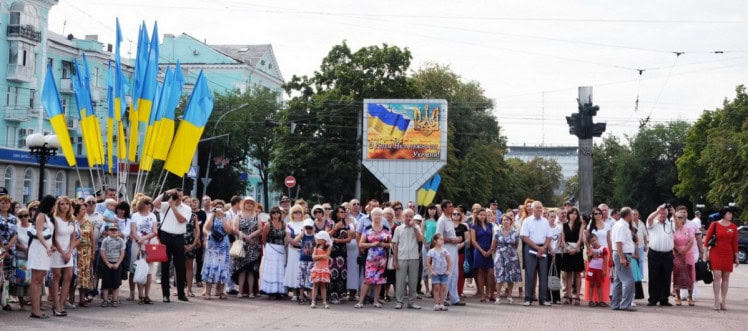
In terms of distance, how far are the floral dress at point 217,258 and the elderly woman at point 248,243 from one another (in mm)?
232

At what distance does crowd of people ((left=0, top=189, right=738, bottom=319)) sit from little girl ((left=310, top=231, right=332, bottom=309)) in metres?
0.02

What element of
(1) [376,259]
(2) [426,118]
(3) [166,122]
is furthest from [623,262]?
(2) [426,118]

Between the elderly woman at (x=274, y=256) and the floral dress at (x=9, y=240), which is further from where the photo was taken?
the elderly woman at (x=274, y=256)

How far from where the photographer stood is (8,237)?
13.7 metres

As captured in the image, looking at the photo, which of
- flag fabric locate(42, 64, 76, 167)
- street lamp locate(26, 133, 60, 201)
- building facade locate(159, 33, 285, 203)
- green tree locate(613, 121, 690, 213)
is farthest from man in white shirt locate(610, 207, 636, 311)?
green tree locate(613, 121, 690, 213)

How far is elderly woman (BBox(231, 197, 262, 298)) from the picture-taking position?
55.8 feet

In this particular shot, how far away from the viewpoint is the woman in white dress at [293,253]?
54.2ft

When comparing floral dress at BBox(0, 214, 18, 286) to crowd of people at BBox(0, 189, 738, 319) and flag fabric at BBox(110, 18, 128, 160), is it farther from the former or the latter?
flag fabric at BBox(110, 18, 128, 160)

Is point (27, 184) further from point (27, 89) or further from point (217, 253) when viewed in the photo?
point (217, 253)

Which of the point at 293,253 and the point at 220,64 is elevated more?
the point at 220,64

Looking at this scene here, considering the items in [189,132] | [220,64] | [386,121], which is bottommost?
[189,132]

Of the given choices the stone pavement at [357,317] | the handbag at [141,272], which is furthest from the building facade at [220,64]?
the stone pavement at [357,317]

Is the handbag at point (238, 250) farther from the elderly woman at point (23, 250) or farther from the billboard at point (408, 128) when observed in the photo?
the billboard at point (408, 128)

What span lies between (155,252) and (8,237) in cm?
242
